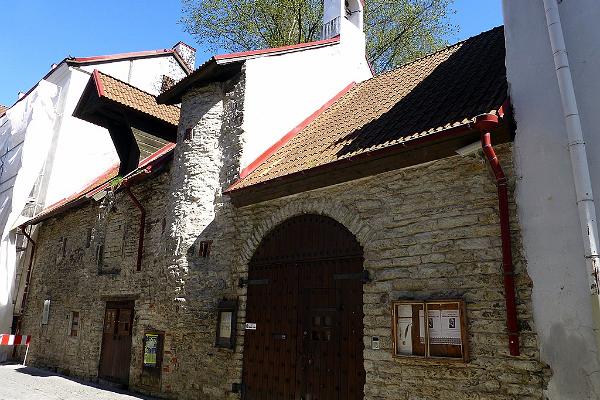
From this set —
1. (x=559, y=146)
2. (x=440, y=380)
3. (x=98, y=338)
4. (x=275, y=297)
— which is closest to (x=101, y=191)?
(x=98, y=338)

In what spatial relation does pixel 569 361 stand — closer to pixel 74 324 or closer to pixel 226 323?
pixel 226 323

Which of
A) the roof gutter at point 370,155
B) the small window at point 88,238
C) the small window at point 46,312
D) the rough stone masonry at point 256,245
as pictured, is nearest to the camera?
the rough stone masonry at point 256,245

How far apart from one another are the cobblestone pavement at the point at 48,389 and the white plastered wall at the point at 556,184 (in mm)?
6741

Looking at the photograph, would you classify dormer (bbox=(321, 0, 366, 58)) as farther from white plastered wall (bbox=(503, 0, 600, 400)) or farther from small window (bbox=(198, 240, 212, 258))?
white plastered wall (bbox=(503, 0, 600, 400))

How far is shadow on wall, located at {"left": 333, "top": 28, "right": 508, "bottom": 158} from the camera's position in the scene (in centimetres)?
601

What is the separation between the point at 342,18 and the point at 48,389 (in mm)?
10381

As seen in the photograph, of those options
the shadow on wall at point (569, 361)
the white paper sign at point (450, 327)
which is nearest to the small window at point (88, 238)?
the white paper sign at point (450, 327)

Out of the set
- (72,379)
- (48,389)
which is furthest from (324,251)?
(72,379)

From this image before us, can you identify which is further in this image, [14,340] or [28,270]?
[28,270]

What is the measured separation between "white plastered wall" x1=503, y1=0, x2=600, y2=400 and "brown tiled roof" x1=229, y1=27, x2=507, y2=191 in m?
0.50

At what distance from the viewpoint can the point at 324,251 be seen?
6.80 metres

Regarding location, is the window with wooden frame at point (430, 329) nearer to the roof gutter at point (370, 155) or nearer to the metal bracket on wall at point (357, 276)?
the metal bracket on wall at point (357, 276)

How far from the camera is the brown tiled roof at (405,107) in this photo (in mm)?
6109

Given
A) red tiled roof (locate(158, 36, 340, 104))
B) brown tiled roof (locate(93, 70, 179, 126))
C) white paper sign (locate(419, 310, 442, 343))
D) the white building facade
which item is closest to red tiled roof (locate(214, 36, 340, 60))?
red tiled roof (locate(158, 36, 340, 104))
